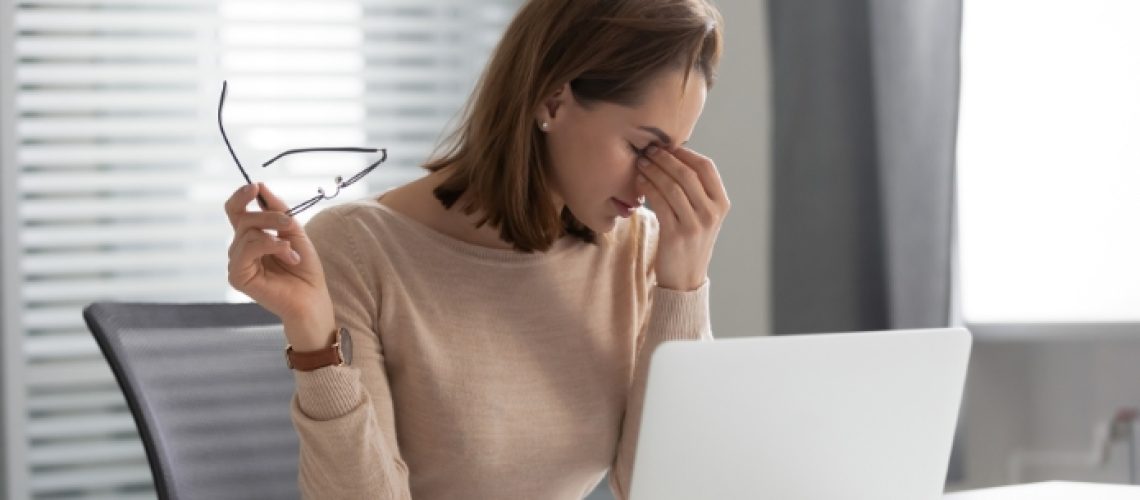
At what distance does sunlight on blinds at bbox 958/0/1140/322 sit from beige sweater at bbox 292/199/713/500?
39.7 inches

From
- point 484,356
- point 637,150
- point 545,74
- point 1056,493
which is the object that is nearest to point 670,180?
point 637,150

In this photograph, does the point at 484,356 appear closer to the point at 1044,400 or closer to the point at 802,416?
the point at 802,416

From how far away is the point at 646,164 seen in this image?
54.0 inches

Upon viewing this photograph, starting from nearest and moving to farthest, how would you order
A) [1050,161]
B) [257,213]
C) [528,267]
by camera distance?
[257,213] < [528,267] < [1050,161]

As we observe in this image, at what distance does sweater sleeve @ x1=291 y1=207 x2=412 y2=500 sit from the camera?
3.96ft

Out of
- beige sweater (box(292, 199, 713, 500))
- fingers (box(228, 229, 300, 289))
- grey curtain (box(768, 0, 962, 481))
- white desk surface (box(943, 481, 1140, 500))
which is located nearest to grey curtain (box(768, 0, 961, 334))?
grey curtain (box(768, 0, 962, 481))

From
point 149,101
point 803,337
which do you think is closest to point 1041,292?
point 803,337

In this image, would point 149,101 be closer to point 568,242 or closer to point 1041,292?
point 568,242

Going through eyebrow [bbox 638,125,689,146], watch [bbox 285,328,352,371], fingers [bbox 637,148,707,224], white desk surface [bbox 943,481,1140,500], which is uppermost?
eyebrow [bbox 638,125,689,146]

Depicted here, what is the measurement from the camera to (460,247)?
4.72ft

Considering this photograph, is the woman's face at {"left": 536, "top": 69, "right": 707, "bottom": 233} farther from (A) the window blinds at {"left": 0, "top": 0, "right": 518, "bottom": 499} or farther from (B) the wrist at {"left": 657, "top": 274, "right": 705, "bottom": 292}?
A: (A) the window blinds at {"left": 0, "top": 0, "right": 518, "bottom": 499}

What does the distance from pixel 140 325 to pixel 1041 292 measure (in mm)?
1523

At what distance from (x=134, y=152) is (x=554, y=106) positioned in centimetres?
146

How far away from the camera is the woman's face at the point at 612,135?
1340 millimetres
